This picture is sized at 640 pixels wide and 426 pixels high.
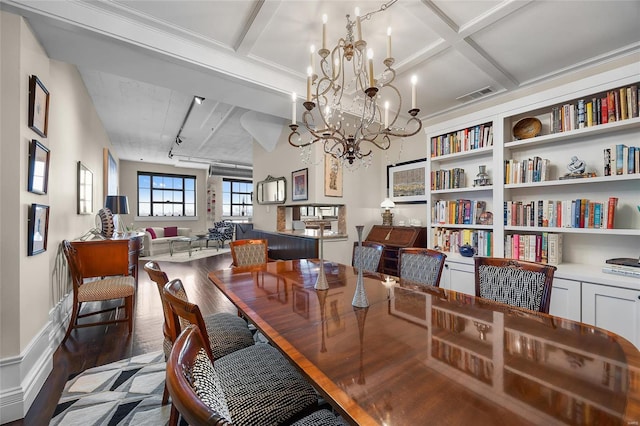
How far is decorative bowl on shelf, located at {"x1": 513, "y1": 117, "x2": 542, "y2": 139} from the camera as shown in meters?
2.65

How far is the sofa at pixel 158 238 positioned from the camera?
7474 millimetres

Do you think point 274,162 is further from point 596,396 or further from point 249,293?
point 596,396

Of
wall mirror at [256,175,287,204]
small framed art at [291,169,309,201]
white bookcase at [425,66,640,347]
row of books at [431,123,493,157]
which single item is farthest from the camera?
wall mirror at [256,175,287,204]

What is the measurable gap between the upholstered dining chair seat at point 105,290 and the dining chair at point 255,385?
1812 mm

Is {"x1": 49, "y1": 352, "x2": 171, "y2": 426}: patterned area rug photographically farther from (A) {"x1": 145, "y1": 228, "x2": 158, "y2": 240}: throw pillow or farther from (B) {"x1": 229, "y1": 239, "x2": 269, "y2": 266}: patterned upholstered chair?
(A) {"x1": 145, "y1": 228, "x2": 158, "y2": 240}: throw pillow

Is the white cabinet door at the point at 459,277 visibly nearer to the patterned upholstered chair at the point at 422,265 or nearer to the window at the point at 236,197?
the patterned upholstered chair at the point at 422,265

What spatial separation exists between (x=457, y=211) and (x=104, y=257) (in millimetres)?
3980

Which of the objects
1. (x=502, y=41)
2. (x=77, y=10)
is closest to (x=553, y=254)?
(x=502, y=41)

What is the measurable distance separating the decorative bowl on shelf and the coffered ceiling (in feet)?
1.71

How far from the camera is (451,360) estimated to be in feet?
2.87

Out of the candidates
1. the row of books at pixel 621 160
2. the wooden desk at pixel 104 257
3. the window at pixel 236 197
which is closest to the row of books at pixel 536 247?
the row of books at pixel 621 160

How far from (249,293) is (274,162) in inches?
161

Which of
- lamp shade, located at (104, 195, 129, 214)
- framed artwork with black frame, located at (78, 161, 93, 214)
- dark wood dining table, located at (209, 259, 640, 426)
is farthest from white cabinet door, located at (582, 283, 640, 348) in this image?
lamp shade, located at (104, 195, 129, 214)

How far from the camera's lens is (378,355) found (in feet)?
2.99
